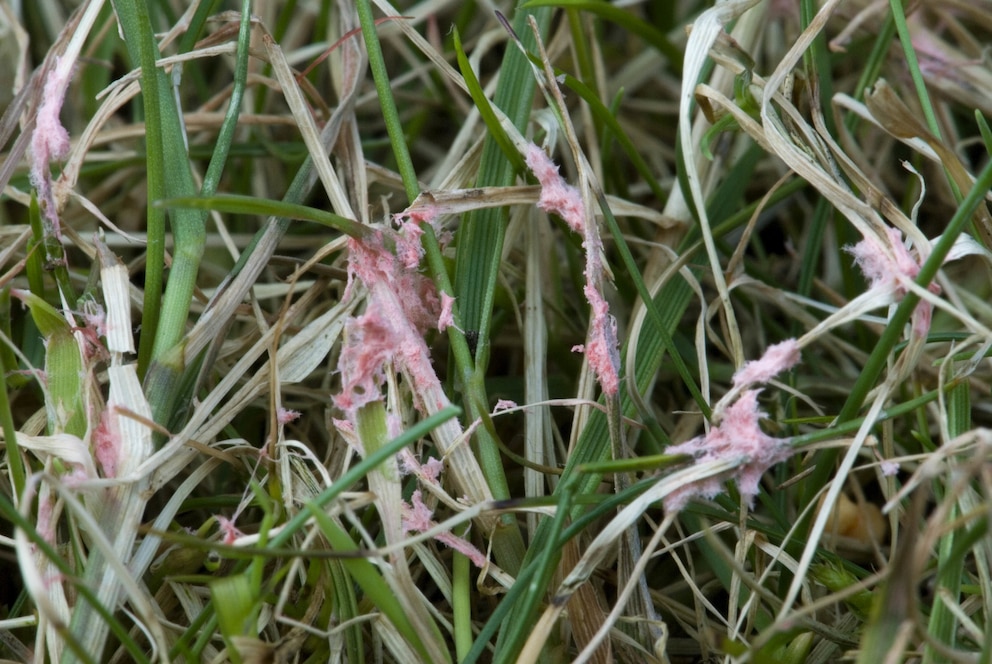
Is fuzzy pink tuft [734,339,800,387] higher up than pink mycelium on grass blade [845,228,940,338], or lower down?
lower down

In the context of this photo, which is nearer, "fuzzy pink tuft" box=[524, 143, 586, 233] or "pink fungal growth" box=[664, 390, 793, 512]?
"pink fungal growth" box=[664, 390, 793, 512]

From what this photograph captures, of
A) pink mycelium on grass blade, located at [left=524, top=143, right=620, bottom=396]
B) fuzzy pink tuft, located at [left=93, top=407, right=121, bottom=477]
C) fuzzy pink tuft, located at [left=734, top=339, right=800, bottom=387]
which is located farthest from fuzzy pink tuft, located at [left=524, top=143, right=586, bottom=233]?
fuzzy pink tuft, located at [left=93, top=407, right=121, bottom=477]

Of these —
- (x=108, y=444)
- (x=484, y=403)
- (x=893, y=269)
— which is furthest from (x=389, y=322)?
(x=893, y=269)

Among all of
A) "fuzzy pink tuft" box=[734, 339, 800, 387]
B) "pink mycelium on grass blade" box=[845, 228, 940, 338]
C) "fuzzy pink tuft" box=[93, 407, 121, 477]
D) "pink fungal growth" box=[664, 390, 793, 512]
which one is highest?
"pink mycelium on grass blade" box=[845, 228, 940, 338]

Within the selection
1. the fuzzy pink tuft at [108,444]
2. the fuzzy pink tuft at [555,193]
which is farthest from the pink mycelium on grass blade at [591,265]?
the fuzzy pink tuft at [108,444]

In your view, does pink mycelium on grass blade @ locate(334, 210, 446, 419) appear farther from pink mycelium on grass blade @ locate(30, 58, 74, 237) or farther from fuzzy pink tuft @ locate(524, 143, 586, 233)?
pink mycelium on grass blade @ locate(30, 58, 74, 237)

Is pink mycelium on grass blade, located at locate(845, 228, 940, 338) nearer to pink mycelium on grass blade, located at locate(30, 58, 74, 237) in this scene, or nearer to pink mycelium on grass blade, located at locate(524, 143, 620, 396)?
pink mycelium on grass blade, located at locate(524, 143, 620, 396)

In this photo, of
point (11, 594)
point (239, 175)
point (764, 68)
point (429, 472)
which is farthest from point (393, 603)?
point (764, 68)

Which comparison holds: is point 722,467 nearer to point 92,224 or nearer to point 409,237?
point 409,237
